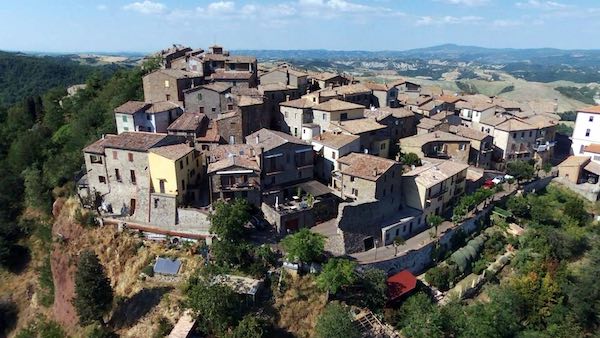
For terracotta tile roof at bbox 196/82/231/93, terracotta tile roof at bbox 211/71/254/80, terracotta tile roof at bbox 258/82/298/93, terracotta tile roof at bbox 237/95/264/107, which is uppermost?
terracotta tile roof at bbox 211/71/254/80

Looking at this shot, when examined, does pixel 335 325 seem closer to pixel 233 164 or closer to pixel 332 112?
pixel 233 164

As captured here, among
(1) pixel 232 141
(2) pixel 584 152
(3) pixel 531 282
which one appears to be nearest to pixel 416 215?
(3) pixel 531 282

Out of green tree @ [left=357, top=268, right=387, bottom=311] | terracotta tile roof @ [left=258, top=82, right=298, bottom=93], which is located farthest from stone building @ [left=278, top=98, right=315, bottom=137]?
green tree @ [left=357, top=268, right=387, bottom=311]

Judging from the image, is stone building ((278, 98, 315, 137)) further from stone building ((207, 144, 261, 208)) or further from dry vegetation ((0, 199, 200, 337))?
dry vegetation ((0, 199, 200, 337))

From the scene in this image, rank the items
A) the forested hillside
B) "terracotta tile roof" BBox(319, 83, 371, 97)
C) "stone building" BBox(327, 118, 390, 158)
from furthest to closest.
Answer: the forested hillside, "terracotta tile roof" BBox(319, 83, 371, 97), "stone building" BBox(327, 118, 390, 158)


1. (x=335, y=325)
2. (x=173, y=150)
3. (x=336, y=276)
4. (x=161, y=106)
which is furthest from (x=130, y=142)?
(x=335, y=325)
